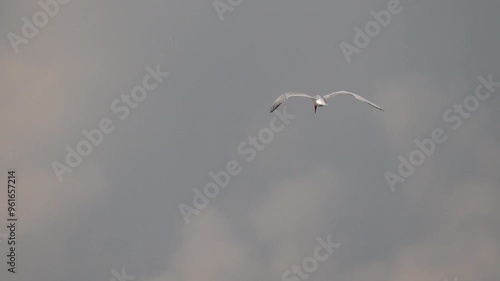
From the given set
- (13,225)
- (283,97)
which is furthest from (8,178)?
(283,97)

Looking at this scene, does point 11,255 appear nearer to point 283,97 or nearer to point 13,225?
point 13,225

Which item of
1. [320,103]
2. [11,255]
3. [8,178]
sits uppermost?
[8,178]

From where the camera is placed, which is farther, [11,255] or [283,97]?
[11,255]

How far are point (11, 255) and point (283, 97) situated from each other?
67096mm

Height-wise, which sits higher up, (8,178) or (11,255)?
(8,178)

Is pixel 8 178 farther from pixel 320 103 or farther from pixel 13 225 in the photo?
pixel 320 103

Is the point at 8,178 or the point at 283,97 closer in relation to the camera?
the point at 283,97

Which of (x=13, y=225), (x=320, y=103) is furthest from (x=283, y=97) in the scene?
(x=13, y=225)

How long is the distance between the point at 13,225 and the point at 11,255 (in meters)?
5.06

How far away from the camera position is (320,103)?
8650 cm

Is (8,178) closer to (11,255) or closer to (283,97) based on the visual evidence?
(11,255)

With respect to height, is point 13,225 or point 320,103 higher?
point 13,225

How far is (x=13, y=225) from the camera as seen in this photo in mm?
131750

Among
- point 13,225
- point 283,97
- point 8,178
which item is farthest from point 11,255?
point 283,97
